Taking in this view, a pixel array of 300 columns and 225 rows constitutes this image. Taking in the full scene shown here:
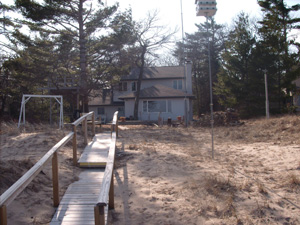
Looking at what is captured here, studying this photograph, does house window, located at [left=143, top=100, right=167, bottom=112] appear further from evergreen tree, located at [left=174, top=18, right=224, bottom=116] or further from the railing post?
the railing post

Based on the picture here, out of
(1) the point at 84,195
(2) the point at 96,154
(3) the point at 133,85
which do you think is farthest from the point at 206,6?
(3) the point at 133,85

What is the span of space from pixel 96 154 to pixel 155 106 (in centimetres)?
2260

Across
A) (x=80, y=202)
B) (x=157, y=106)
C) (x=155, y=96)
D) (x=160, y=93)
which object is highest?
(x=160, y=93)

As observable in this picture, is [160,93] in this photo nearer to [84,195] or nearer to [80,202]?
[84,195]

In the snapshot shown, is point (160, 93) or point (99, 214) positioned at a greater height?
point (160, 93)

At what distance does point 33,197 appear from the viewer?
208 inches

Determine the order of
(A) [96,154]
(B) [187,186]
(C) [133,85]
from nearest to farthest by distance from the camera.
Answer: (B) [187,186] → (A) [96,154] → (C) [133,85]

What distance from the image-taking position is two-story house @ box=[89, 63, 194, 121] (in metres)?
29.5

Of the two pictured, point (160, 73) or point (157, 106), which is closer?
point (157, 106)

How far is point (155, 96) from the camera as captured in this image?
29438 millimetres

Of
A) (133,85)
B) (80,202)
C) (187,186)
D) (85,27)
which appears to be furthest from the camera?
(133,85)

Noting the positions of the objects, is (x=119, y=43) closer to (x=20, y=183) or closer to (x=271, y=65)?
(x=271, y=65)

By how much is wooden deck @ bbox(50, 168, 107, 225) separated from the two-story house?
715 inches

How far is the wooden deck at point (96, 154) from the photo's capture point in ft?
23.4
